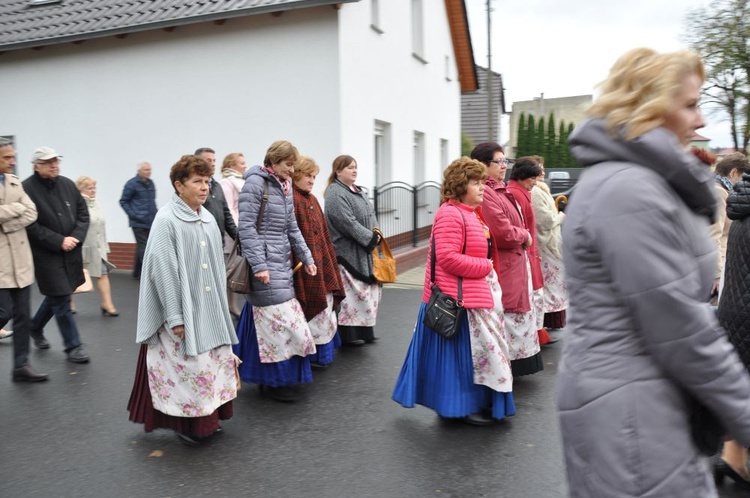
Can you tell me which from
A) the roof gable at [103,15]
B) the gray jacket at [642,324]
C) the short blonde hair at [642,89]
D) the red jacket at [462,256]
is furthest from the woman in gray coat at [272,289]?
the roof gable at [103,15]

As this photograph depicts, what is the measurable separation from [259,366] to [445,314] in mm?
1706

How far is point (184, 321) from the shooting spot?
14.4 feet

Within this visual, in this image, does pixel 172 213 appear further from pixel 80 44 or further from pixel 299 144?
pixel 80 44

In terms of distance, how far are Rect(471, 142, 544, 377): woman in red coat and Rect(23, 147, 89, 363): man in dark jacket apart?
145 inches

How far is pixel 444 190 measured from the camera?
4.82 meters

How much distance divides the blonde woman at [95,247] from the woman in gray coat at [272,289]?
4048mm

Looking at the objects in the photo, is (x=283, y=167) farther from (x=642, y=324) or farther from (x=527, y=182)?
(x=642, y=324)

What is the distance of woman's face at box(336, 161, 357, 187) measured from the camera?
6840 millimetres

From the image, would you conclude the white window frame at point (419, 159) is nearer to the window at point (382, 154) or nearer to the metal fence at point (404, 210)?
the metal fence at point (404, 210)

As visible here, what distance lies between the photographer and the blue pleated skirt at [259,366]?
551 centimetres

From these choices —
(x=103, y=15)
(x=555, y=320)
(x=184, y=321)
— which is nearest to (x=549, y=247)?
(x=555, y=320)

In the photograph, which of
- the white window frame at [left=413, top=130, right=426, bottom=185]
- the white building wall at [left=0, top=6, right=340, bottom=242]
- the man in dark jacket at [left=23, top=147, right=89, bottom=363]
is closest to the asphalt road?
the man in dark jacket at [left=23, top=147, right=89, bottom=363]

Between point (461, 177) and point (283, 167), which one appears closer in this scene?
point (461, 177)

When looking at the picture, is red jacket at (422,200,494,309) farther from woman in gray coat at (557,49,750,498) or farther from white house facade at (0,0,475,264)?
white house facade at (0,0,475,264)
